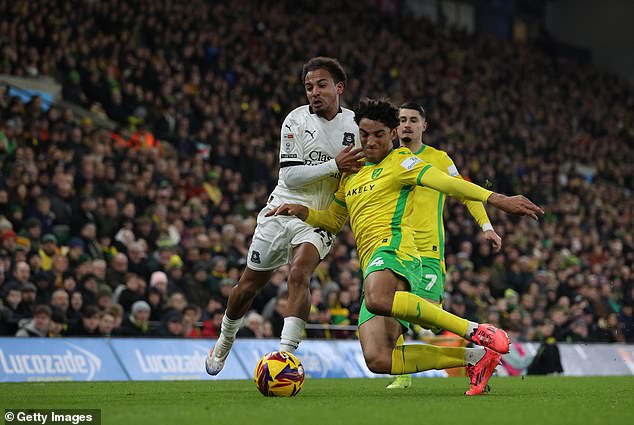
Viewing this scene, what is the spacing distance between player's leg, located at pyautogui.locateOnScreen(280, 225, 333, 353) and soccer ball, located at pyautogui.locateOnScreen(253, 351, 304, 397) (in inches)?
22.7

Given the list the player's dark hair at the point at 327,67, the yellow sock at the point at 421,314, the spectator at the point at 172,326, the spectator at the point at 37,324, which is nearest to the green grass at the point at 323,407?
the yellow sock at the point at 421,314

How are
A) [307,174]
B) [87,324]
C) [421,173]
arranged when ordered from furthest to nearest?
1. [87,324]
2. [307,174]
3. [421,173]

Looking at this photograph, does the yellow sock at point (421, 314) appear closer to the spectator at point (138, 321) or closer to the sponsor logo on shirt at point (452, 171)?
the sponsor logo on shirt at point (452, 171)

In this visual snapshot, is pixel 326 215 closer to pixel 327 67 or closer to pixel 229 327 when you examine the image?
pixel 327 67

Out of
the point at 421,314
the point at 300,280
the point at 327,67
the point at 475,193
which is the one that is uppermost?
the point at 327,67

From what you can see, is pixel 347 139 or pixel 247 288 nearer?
pixel 347 139

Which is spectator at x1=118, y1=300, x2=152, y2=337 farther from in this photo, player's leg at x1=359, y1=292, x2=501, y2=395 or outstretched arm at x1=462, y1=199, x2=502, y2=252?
player's leg at x1=359, y1=292, x2=501, y2=395

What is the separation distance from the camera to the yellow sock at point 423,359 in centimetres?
786

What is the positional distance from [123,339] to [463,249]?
9.66m

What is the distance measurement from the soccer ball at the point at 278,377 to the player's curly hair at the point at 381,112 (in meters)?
2.08

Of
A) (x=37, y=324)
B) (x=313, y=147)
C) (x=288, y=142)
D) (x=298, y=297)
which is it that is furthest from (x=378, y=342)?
(x=37, y=324)

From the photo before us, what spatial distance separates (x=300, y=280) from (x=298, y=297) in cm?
15

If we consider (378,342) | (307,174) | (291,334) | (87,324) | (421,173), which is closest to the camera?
(421,173)

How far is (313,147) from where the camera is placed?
9.09m
